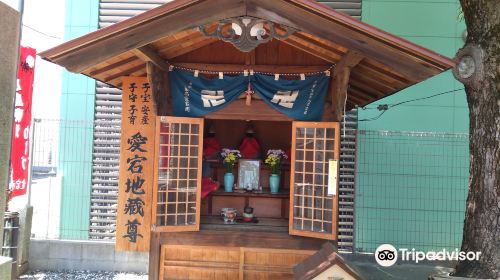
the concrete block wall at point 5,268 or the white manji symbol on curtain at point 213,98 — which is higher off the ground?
the white manji symbol on curtain at point 213,98

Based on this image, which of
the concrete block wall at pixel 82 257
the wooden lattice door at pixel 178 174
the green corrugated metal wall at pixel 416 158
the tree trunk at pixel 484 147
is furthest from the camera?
the green corrugated metal wall at pixel 416 158

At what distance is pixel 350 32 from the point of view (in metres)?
4.35

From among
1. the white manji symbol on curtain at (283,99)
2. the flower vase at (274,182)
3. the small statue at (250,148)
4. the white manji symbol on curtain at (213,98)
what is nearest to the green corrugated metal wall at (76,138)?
the small statue at (250,148)

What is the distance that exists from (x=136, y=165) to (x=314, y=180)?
2767mm

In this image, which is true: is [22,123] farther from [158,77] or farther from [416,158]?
[416,158]

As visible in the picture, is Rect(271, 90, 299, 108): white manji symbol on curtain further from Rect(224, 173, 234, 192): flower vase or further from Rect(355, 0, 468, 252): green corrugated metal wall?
Rect(355, 0, 468, 252): green corrugated metal wall

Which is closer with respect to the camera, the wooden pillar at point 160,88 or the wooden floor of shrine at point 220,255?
the wooden pillar at point 160,88

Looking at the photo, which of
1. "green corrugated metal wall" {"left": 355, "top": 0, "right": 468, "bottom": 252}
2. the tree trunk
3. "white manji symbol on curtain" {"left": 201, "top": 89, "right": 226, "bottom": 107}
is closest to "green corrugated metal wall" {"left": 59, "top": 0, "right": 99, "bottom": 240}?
"white manji symbol on curtain" {"left": 201, "top": 89, "right": 226, "bottom": 107}

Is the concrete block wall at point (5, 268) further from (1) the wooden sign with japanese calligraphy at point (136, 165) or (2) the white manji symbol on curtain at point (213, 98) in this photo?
(2) the white manji symbol on curtain at point (213, 98)

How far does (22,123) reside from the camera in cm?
695

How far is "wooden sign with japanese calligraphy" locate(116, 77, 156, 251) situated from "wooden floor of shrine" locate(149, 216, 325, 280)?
1.73 feet

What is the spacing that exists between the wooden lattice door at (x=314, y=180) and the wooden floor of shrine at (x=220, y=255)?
347mm

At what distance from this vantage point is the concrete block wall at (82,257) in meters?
8.08

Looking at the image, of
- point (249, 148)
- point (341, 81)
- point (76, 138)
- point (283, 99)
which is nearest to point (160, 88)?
point (283, 99)
